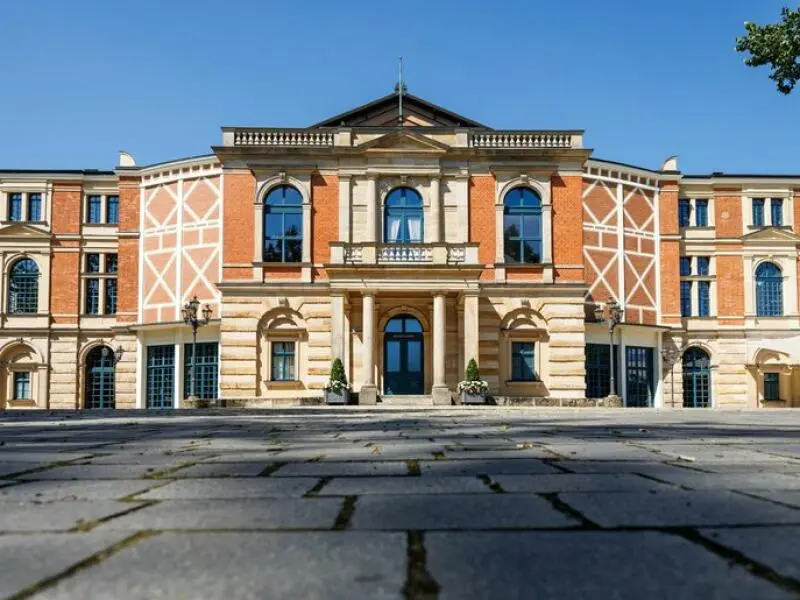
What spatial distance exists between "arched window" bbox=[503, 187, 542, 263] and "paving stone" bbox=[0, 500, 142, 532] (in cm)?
2682

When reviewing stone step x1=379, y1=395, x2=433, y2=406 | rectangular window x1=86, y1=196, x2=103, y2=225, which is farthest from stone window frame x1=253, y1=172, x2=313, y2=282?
rectangular window x1=86, y1=196, x2=103, y2=225

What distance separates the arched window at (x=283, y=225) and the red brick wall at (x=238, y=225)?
568 millimetres

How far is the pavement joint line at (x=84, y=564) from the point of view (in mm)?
1553

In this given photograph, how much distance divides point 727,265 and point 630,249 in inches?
230

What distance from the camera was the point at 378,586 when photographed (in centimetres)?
157

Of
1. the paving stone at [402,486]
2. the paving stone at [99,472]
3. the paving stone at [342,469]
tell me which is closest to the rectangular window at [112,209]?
the paving stone at [99,472]

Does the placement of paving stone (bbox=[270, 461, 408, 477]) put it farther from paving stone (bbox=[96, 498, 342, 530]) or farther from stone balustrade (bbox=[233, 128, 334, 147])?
stone balustrade (bbox=[233, 128, 334, 147])

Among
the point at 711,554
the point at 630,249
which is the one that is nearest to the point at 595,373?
the point at 630,249

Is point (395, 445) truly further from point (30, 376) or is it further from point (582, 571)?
point (30, 376)

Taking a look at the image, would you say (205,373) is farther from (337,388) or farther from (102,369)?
(337,388)

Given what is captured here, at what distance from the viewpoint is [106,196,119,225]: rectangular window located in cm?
3684

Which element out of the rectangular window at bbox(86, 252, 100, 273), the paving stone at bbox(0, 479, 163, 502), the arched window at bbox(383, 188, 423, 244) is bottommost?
the paving stone at bbox(0, 479, 163, 502)

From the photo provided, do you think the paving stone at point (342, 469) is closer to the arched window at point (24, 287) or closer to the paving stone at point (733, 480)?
the paving stone at point (733, 480)

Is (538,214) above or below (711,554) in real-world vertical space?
above
